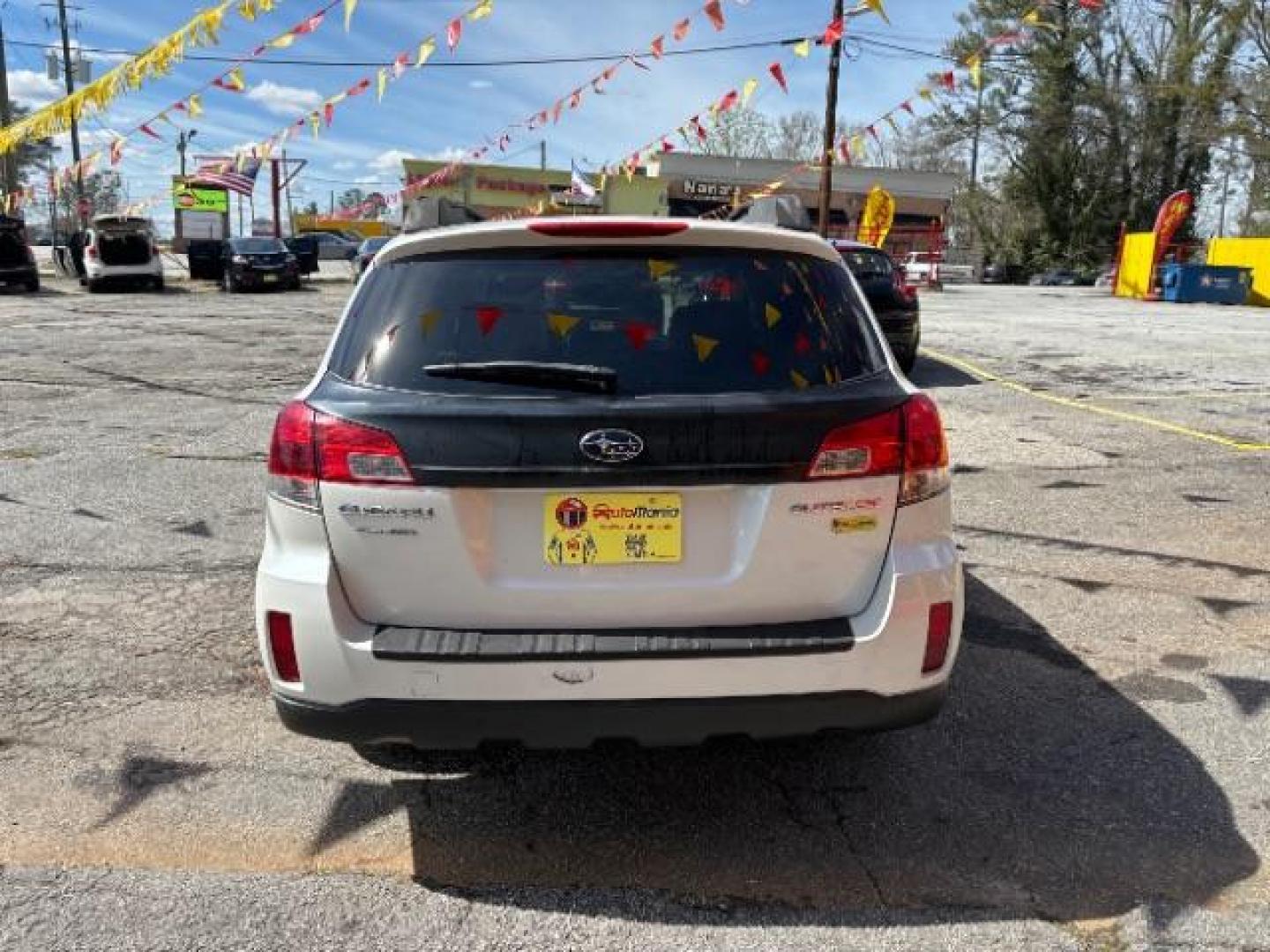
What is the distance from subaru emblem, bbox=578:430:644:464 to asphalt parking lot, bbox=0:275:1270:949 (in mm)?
1144

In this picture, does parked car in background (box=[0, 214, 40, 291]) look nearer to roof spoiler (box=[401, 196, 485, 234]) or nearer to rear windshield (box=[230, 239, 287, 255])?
rear windshield (box=[230, 239, 287, 255])

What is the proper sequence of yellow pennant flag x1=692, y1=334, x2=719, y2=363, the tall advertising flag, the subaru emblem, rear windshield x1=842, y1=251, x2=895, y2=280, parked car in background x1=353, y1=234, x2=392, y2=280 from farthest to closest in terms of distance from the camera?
1. the tall advertising flag
2. rear windshield x1=842, y1=251, x2=895, y2=280
3. parked car in background x1=353, y1=234, x2=392, y2=280
4. yellow pennant flag x1=692, y1=334, x2=719, y2=363
5. the subaru emblem

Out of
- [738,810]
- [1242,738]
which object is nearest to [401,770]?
[738,810]

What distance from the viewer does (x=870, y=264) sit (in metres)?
12.5

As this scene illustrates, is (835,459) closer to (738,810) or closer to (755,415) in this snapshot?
(755,415)


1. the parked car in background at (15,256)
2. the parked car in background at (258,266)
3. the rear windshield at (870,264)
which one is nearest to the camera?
the rear windshield at (870,264)

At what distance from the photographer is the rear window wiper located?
268 cm

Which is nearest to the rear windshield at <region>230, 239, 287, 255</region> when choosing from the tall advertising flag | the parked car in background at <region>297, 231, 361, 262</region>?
the tall advertising flag

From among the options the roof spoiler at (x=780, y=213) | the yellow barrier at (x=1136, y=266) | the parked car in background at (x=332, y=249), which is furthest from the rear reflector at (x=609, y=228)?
the parked car in background at (x=332, y=249)

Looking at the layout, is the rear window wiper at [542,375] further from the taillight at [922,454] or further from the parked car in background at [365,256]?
the taillight at [922,454]

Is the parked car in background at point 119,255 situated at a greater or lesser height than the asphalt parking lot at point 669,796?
greater

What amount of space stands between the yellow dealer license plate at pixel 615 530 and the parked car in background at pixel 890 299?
31.2 ft

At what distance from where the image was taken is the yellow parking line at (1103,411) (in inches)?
332

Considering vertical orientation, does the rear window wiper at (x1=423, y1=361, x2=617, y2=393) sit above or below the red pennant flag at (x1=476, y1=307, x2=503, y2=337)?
below
